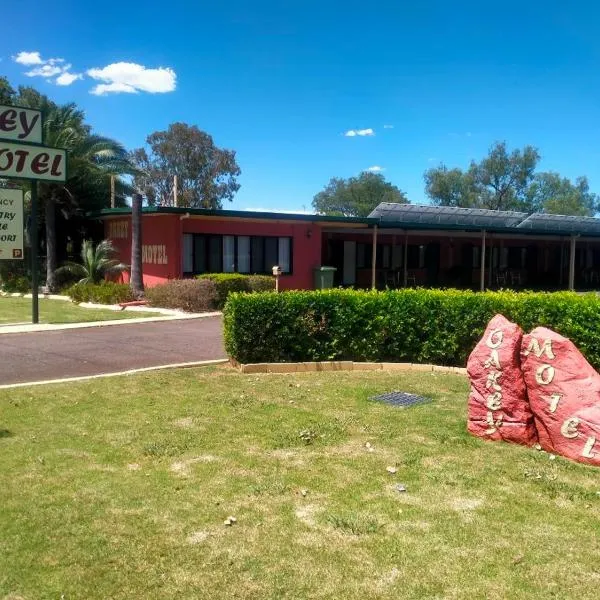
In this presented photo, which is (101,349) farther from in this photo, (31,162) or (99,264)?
(99,264)

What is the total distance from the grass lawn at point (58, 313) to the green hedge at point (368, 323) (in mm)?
7177

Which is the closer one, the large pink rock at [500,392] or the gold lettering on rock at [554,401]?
the gold lettering on rock at [554,401]

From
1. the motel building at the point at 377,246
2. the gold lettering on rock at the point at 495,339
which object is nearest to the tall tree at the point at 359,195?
the motel building at the point at 377,246

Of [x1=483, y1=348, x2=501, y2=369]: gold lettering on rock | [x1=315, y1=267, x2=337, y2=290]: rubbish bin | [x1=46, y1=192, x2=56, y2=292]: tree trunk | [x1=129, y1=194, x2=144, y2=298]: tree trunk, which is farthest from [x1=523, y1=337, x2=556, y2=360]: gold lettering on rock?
[x1=46, y1=192, x2=56, y2=292]: tree trunk

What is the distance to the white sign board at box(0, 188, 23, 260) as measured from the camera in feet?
46.7

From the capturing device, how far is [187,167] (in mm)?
53531

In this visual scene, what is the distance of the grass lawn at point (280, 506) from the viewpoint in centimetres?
324

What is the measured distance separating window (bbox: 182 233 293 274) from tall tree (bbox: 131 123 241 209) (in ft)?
106

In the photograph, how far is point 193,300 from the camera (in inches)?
690

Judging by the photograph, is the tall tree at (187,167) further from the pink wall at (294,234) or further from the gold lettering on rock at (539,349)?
the gold lettering on rock at (539,349)

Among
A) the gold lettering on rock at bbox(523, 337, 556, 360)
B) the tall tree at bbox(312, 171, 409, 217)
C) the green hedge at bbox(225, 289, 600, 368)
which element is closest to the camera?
the gold lettering on rock at bbox(523, 337, 556, 360)

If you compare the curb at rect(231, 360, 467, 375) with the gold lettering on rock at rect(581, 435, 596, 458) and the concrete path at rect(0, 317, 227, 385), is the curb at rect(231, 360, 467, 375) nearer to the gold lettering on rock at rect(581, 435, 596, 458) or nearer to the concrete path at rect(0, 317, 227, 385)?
the concrete path at rect(0, 317, 227, 385)

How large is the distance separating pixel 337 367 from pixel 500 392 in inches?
143

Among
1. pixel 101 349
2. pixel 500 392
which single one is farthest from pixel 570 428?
pixel 101 349
